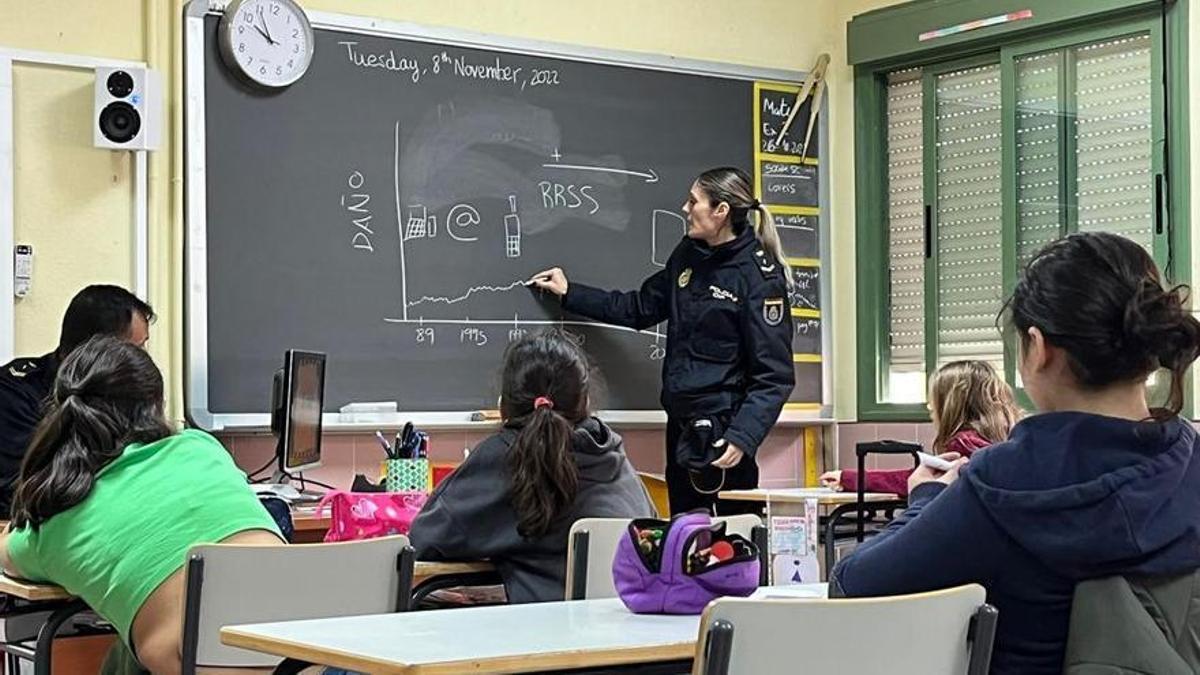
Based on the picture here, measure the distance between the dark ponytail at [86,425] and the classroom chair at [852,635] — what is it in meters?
1.53

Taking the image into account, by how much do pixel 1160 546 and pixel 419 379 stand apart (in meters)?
3.85

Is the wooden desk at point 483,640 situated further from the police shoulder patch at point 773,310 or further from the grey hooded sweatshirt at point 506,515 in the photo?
the police shoulder patch at point 773,310

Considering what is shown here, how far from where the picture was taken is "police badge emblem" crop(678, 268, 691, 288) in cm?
584

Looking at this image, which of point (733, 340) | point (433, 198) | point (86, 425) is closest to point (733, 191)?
point (733, 340)

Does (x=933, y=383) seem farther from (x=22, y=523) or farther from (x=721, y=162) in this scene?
(x=22, y=523)

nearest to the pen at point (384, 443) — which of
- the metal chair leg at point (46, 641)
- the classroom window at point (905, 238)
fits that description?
the metal chair leg at point (46, 641)

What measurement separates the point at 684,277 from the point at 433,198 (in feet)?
3.00

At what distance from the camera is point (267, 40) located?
5383mm

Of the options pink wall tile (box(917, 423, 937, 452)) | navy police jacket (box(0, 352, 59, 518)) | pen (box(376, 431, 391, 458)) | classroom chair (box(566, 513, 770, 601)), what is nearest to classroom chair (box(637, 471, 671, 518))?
pen (box(376, 431, 391, 458))

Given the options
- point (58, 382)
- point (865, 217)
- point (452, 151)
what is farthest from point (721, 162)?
point (58, 382)

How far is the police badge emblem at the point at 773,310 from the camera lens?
572 centimetres

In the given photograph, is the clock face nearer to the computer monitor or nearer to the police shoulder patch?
the computer monitor

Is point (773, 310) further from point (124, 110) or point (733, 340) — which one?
point (124, 110)

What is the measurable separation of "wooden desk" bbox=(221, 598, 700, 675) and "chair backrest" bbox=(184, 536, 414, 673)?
1.66 ft
